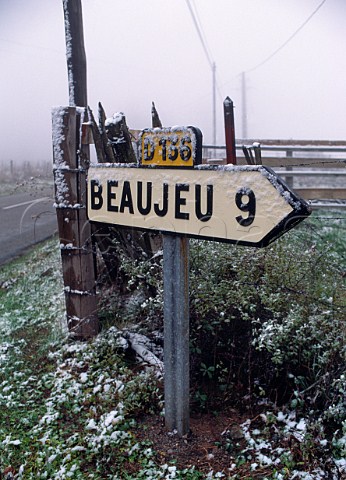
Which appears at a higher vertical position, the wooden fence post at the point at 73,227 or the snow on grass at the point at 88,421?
the wooden fence post at the point at 73,227

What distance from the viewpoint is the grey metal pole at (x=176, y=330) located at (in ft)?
7.80

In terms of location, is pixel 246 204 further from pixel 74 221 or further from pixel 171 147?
pixel 74 221

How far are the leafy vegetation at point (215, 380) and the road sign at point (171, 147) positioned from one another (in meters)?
0.99

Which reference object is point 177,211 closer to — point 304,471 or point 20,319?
point 304,471

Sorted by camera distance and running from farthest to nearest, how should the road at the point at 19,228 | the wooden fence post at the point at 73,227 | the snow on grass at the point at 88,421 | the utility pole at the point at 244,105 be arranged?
the utility pole at the point at 244,105 → the road at the point at 19,228 → the wooden fence post at the point at 73,227 → the snow on grass at the point at 88,421

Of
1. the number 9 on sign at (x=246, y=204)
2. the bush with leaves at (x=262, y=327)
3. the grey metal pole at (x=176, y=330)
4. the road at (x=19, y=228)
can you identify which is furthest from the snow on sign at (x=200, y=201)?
the road at (x=19, y=228)

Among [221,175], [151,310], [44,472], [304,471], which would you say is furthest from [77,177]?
[304,471]

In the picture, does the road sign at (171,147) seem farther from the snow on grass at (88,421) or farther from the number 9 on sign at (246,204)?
the snow on grass at (88,421)

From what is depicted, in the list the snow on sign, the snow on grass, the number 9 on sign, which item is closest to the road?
the snow on grass

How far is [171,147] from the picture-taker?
226cm

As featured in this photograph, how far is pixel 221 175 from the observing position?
2088 mm

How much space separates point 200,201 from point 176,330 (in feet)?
2.38

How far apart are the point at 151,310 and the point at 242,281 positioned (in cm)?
77

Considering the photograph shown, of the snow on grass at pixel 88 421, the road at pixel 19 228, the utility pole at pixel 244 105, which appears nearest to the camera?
the snow on grass at pixel 88 421
